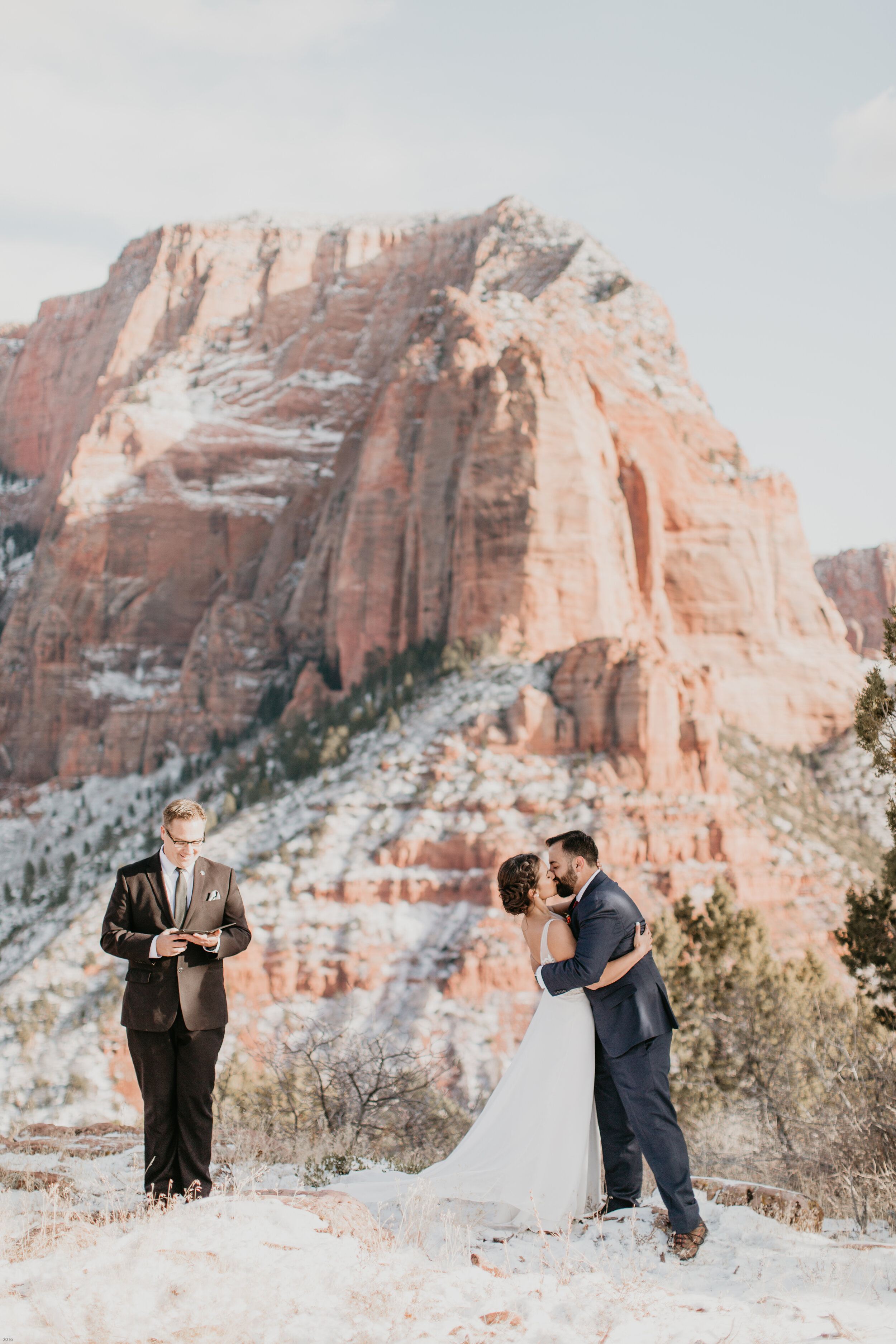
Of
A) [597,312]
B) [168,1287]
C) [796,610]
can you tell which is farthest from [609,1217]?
[597,312]

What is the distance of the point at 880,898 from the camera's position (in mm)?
13844

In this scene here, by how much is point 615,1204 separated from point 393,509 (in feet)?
202

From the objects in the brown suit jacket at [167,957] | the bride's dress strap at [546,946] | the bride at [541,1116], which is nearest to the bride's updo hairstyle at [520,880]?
the bride at [541,1116]

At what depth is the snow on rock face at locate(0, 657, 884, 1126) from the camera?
34.9 m

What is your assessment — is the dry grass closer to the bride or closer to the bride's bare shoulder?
the bride

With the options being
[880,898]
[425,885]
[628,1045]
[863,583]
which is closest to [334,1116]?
[628,1045]

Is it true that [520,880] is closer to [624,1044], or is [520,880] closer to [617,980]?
[617,980]

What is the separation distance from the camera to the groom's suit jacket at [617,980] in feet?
19.2

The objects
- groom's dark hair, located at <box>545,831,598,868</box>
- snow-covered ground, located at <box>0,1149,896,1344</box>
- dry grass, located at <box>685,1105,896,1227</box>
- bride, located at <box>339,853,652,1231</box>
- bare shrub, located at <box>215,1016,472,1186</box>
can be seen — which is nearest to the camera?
snow-covered ground, located at <box>0,1149,896,1344</box>

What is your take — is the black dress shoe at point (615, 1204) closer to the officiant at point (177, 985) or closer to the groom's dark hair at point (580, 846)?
the groom's dark hair at point (580, 846)

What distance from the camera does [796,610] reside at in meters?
67.2

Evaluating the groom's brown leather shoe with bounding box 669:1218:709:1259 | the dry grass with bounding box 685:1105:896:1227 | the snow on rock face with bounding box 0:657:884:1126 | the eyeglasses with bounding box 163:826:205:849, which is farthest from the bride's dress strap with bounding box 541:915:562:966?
the snow on rock face with bounding box 0:657:884:1126

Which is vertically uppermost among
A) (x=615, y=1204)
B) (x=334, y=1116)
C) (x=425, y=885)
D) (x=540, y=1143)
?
(x=540, y=1143)

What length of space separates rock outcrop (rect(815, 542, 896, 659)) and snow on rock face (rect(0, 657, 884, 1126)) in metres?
81.9
